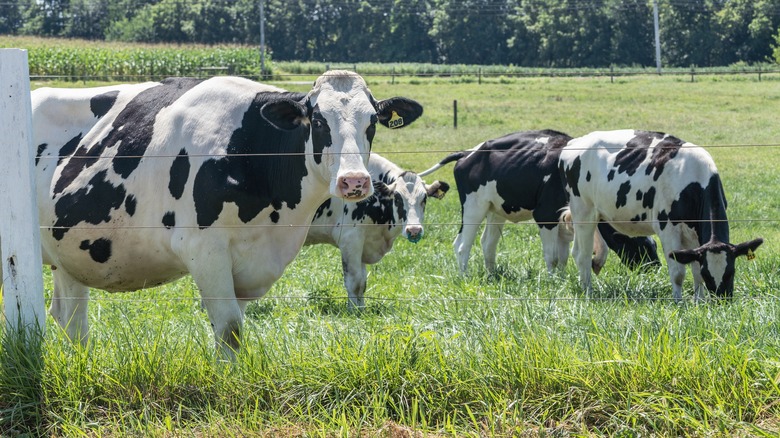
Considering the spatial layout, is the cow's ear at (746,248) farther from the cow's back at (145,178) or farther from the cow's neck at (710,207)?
the cow's back at (145,178)

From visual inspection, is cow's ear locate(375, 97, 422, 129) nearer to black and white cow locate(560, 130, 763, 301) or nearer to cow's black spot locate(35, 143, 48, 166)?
cow's black spot locate(35, 143, 48, 166)

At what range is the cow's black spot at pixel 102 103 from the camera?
6422 mm

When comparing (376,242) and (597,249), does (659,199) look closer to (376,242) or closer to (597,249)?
(597,249)

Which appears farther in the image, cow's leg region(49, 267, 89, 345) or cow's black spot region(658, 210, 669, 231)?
cow's black spot region(658, 210, 669, 231)

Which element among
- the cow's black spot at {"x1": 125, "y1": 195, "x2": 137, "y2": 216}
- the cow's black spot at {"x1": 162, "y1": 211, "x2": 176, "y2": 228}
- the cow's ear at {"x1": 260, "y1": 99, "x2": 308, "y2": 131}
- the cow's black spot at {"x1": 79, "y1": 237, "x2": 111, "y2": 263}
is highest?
the cow's ear at {"x1": 260, "y1": 99, "x2": 308, "y2": 131}

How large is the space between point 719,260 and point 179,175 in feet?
16.7

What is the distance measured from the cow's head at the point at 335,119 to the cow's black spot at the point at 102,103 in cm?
140

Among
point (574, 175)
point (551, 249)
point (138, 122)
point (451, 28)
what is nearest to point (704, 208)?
point (574, 175)

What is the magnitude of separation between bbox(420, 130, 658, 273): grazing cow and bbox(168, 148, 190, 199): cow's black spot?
5982mm

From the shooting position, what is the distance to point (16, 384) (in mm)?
4625

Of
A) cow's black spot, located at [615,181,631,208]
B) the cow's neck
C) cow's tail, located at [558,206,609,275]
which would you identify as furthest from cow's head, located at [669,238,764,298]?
cow's tail, located at [558,206,609,275]

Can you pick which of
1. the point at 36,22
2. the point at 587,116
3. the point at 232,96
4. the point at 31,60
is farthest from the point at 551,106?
the point at 36,22

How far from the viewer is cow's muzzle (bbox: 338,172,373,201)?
5.23m

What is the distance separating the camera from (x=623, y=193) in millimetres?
10016
